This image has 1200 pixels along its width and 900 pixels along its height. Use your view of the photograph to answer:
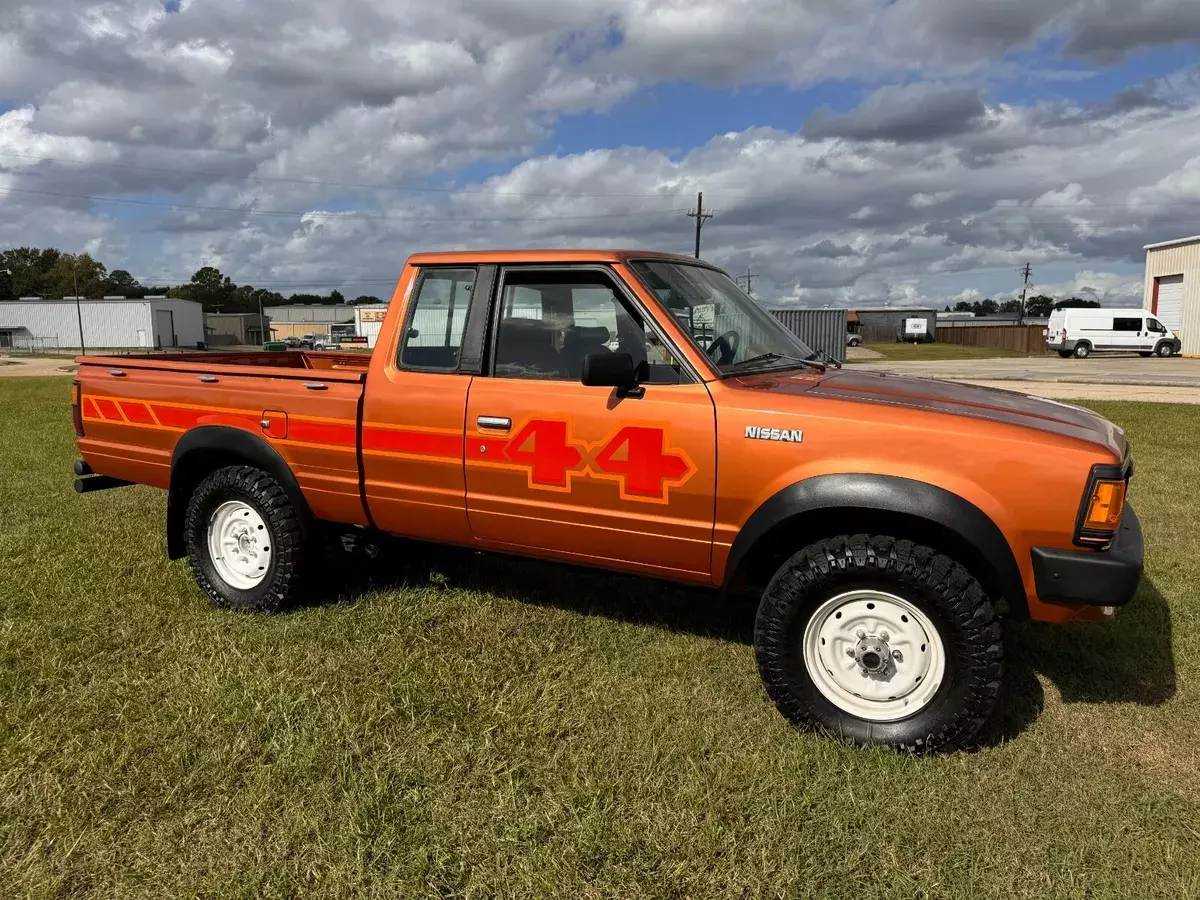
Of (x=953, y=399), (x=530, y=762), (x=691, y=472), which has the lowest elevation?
(x=530, y=762)

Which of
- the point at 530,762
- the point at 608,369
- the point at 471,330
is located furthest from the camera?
the point at 471,330

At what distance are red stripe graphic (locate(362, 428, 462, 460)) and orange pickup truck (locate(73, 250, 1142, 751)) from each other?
1cm

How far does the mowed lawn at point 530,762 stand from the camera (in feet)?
8.57

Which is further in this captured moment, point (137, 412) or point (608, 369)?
point (137, 412)

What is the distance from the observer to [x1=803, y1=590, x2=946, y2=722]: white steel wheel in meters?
3.27

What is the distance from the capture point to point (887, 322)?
85250 mm

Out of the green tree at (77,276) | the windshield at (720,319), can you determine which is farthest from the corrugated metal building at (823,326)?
the green tree at (77,276)

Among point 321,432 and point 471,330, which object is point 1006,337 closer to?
point 471,330

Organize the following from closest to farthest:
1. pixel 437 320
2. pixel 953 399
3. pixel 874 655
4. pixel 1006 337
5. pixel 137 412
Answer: pixel 874 655 → pixel 953 399 → pixel 437 320 → pixel 137 412 → pixel 1006 337

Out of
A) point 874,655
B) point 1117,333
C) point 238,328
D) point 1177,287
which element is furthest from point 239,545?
point 238,328

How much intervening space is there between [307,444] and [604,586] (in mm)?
1947

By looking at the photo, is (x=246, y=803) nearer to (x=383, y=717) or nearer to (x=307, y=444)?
(x=383, y=717)

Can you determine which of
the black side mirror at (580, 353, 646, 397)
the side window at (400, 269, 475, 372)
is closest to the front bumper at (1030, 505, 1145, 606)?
the black side mirror at (580, 353, 646, 397)

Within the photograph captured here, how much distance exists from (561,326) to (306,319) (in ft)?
359
